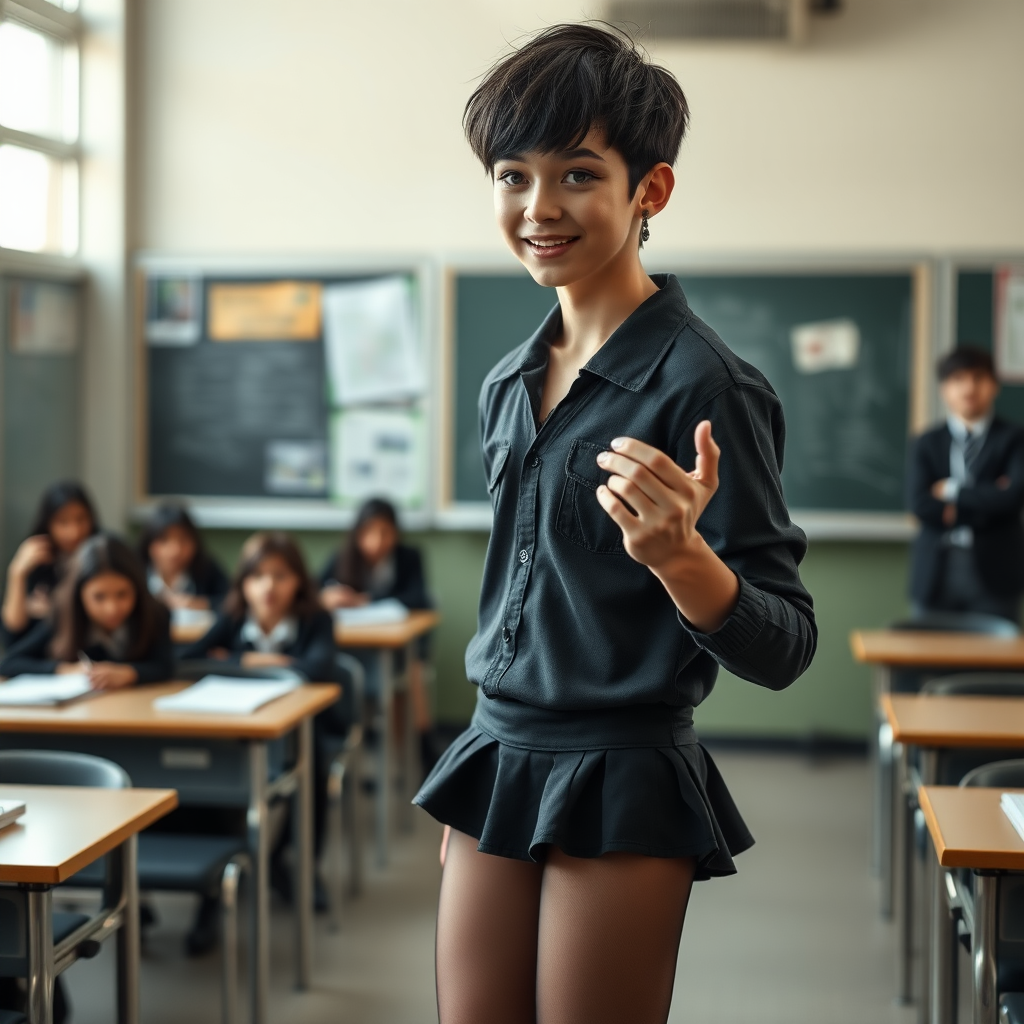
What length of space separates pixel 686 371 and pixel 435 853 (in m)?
3.33

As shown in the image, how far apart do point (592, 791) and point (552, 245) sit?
0.46 m

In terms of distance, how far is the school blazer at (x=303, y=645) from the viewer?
3.59 m

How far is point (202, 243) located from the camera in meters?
5.64

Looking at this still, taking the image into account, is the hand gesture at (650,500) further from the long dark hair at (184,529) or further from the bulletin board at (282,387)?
the bulletin board at (282,387)

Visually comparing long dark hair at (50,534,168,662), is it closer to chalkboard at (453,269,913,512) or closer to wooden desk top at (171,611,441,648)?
wooden desk top at (171,611,441,648)

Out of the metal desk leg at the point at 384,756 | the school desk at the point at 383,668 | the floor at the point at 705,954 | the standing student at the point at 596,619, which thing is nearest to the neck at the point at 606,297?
the standing student at the point at 596,619

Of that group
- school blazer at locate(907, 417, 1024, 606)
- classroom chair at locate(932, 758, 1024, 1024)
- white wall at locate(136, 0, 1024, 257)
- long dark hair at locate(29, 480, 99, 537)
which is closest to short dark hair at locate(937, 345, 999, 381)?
school blazer at locate(907, 417, 1024, 606)

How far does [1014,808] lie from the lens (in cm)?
185

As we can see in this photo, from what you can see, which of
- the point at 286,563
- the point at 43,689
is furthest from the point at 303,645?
the point at 43,689

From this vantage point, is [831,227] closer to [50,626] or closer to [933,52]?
[933,52]

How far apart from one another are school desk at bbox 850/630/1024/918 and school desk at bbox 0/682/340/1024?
1.64 metres

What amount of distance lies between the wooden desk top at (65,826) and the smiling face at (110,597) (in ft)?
3.84

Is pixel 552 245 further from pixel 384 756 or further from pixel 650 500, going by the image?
pixel 384 756

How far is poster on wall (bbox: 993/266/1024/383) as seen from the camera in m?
5.17
